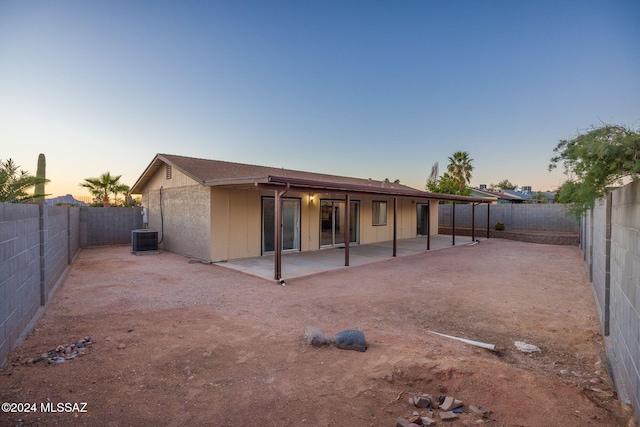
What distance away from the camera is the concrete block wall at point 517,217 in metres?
17.9

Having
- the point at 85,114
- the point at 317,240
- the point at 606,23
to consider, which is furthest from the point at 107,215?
the point at 606,23

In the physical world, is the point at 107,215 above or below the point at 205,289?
above

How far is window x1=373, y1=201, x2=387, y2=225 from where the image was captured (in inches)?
561

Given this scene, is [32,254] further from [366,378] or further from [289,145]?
[289,145]

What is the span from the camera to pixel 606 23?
7008mm

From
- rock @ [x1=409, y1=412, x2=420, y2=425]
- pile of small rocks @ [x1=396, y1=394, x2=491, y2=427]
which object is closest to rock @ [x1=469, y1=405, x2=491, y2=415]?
pile of small rocks @ [x1=396, y1=394, x2=491, y2=427]

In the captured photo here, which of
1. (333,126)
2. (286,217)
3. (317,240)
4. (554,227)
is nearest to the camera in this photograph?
(286,217)

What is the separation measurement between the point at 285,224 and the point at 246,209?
148 cm

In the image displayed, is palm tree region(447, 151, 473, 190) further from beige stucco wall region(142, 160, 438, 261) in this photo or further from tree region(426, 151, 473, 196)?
beige stucco wall region(142, 160, 438, 261)

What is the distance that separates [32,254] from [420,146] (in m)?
16.5

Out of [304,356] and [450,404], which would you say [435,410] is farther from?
[304,356]

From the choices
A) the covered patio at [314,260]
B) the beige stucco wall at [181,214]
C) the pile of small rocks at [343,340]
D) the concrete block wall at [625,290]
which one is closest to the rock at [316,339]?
the pile of small rocks at [343,340]

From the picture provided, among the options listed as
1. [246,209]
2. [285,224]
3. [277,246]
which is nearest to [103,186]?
[246,209]

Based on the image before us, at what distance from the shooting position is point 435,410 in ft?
7.71
